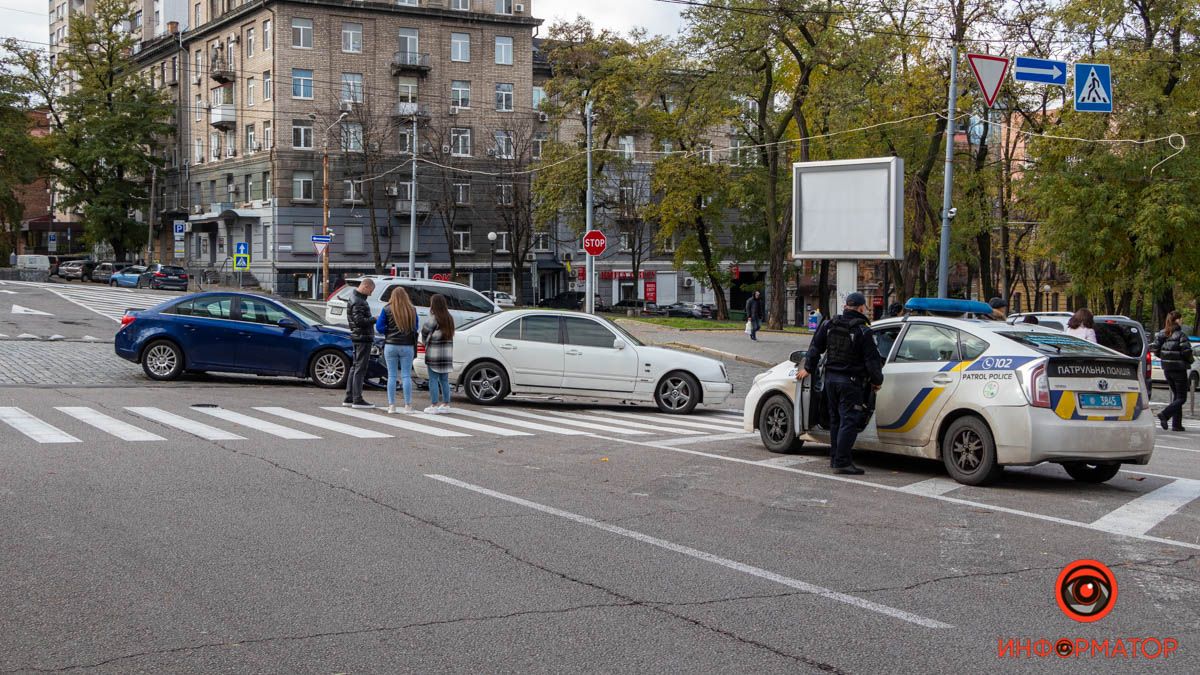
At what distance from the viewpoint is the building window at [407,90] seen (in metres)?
68.2

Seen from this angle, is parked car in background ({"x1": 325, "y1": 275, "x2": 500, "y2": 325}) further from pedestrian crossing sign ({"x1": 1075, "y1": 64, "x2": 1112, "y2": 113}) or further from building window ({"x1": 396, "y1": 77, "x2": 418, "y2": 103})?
building window ({"x1": 396, "y1": 77, "x2": 418, "y2": 103})

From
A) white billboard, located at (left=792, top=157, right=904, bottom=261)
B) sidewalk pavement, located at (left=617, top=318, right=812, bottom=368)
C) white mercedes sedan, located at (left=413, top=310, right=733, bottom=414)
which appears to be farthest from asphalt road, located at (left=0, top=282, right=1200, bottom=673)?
sidewalk pavement, located at (left=617, top=318, right=812, bottom=368)

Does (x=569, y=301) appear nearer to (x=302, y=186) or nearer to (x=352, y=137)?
(x=352, y=137)

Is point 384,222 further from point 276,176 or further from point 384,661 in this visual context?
point 384,661

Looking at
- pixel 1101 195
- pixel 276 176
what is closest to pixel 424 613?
pixel 1101 195

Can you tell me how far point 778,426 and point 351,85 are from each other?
58179 millimetres

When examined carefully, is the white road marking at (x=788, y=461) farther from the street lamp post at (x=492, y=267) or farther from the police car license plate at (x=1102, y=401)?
the street lamp post at (x=492, y=267)

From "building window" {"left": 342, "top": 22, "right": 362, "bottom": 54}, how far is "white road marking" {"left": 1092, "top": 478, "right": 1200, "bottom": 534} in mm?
61834

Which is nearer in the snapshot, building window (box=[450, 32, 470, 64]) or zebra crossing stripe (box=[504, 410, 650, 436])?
zebra crossing stripe (box=[504, 410, 650, 436])

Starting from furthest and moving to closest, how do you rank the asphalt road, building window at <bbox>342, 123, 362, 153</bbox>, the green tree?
the green tree, building window at <bbox>342, 123, 362, 153</bbox>, the asphalt road

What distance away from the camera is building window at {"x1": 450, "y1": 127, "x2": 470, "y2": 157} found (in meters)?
69.5

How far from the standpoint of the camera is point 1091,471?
10.9m
